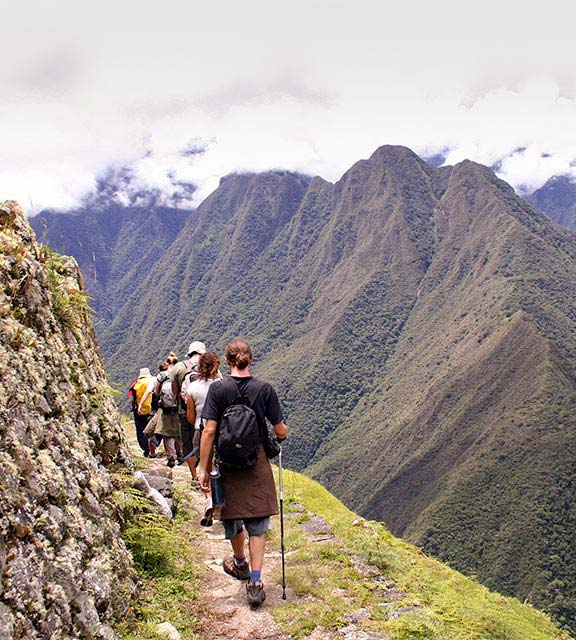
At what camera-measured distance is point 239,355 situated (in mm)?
6727

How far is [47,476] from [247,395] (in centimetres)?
234

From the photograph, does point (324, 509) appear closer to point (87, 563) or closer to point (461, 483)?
point (87, 563)

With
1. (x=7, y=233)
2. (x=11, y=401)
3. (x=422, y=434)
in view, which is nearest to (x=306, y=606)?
(x=11, y=401)

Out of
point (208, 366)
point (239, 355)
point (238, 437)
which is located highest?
point (239, 355)

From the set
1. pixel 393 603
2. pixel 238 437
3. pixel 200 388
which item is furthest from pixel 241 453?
pixel 200 388

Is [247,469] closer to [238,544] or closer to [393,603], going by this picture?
[238,544]

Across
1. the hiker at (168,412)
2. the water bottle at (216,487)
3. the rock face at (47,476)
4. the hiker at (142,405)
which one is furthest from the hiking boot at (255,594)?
the hiker at (142,405)

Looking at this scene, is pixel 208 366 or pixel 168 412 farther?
pixel 168 412

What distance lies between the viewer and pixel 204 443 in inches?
258

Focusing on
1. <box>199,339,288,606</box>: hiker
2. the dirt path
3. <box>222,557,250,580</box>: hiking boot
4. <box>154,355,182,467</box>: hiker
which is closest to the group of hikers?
<box>199,339,288,606</box>: hiker

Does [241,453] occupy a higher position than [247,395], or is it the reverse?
[247,395]

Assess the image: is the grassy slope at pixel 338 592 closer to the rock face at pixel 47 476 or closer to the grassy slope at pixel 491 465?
the rock face at pixel 47 476

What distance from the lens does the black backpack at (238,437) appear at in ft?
20.7

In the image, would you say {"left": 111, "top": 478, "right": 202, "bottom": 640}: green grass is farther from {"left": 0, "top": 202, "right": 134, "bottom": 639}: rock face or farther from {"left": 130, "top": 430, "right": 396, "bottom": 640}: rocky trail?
{"left": 0, "top": 202, "right": 134, "bottom": 639}: rock face
